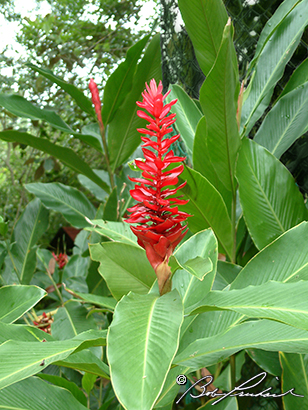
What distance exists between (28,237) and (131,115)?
2.19ft

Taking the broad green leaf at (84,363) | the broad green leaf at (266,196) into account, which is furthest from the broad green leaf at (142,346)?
the broad green leaf at (266,196)

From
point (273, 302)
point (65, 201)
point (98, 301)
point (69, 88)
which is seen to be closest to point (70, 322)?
point (98, 301)

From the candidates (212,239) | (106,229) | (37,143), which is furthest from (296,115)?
(37,143)

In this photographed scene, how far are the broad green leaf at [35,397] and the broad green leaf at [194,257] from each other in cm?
30

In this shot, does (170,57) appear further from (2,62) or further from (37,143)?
(2,62)

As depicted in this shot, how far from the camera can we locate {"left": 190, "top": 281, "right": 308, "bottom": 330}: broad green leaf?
425mm

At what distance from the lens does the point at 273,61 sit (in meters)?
1.04

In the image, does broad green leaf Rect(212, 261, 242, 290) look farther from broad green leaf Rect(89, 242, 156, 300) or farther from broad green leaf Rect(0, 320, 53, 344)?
broad green leaf Rect(0, 320, 53, 344)

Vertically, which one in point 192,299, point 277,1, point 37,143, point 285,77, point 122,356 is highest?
point 277,1

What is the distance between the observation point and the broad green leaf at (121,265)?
0.71m

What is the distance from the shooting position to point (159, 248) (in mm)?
559

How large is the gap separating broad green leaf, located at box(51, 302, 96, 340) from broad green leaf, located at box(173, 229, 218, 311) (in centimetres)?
42

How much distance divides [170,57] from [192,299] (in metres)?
1.26

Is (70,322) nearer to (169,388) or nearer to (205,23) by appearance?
(169,388)
